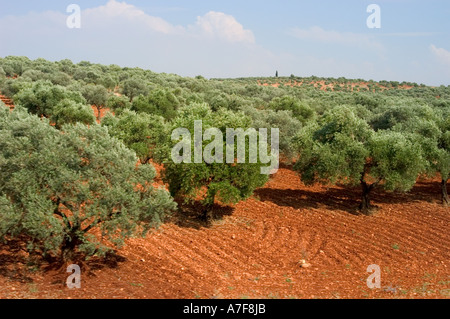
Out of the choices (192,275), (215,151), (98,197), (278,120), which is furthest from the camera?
(278,120)

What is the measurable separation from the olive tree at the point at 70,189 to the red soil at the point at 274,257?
168 cm

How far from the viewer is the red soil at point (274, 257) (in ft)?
42.8

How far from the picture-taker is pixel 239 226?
68.7 ft

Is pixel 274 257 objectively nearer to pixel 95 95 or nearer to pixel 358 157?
pixel 358 157

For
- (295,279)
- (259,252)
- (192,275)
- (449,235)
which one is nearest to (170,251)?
(192,275)

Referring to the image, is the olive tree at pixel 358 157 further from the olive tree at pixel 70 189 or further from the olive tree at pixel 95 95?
the olive tree at pixel 95 95

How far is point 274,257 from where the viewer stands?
56.6 ft

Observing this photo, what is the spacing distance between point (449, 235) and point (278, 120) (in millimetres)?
20595

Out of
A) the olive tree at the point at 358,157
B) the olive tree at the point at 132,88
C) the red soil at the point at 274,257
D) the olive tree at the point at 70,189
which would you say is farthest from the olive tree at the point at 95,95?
the olive tree at the point at 70,189

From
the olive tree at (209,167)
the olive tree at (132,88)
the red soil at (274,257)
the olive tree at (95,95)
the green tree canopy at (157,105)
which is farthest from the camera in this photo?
the olive tree at (132,88)

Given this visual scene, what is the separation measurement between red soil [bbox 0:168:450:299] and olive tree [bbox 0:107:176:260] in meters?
1.68

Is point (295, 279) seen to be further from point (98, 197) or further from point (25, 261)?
point (25, 261)
